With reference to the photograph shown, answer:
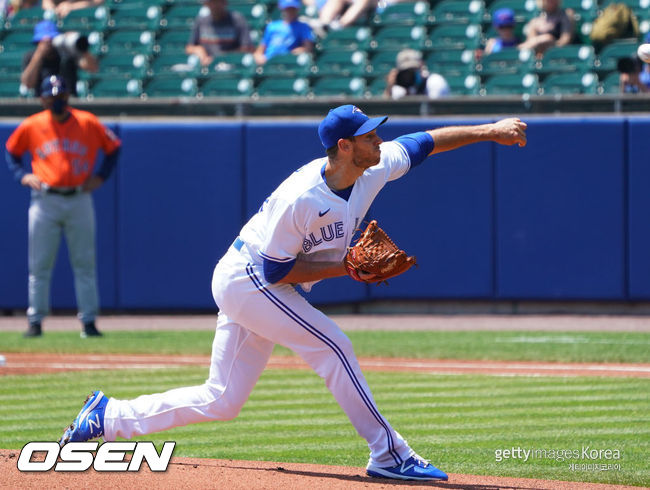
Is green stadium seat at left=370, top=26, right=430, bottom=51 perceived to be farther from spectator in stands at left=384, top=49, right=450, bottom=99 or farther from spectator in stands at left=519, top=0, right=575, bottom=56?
spectator in stands at left=519, top=0, right=575, bottom=56

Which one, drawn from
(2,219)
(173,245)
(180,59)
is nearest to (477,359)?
(173,245)

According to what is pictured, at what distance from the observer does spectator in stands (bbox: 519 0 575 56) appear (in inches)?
512

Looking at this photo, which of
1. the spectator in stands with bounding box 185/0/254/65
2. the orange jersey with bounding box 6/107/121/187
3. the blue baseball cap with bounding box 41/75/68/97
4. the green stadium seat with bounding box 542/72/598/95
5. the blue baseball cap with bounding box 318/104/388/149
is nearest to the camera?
the blue baseball cap with bounding box 318/104/388/149

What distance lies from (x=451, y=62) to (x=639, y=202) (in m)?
2.90

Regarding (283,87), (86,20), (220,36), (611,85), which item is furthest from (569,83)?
(86,20)

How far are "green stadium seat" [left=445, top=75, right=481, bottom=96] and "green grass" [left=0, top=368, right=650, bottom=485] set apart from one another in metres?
5.14

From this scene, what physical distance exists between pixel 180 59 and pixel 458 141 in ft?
31.4

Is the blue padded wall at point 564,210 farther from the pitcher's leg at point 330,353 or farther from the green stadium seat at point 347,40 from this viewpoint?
the pitcher's leg at point 330,353

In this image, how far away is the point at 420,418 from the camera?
21.9ft

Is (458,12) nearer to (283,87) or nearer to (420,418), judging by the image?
(283,87)

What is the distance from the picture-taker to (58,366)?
Answer: 8.83 meters

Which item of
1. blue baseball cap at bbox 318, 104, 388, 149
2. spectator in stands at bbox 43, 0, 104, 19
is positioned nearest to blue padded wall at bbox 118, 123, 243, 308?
spectator in stands at bbox 43, 0, 104, 19

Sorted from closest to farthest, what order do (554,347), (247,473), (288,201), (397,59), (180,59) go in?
1. (288,201)
2. (247,473)
3. (554,347)
4. (397,59)
5. (180,59)

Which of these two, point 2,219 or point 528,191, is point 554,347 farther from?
point 2,219
